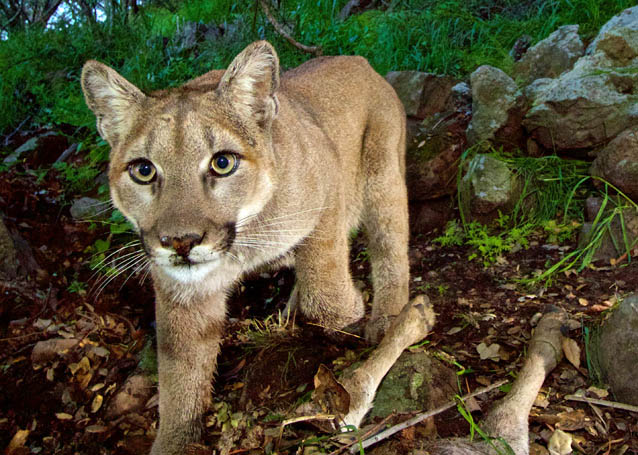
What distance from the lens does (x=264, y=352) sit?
2.90m

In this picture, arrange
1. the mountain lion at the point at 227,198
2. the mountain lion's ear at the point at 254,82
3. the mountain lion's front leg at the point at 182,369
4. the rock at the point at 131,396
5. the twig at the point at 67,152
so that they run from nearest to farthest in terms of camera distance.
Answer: the mountain lion at the point at 227,198, the mountain lion's ear at the point at 254,82, the mountain lion's front leg at the point at 182,369, the rock at the point at 131,396, the twig at the point at 67,152

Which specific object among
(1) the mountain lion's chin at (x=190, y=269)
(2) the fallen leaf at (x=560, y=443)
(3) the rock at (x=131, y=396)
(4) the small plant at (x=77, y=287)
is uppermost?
(1) the mountain lion's chin at (x=190, y=269)

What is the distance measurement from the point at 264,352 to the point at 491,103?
2.57 m

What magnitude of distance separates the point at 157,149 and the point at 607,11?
444cm

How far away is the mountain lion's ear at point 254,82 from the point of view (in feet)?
7.81

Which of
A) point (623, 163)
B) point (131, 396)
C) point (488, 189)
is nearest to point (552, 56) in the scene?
point (488, 189)

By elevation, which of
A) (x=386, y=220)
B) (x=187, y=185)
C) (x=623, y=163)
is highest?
(x=187, y=185)

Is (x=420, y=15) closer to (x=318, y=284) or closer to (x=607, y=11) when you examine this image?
(x=607, y=11)

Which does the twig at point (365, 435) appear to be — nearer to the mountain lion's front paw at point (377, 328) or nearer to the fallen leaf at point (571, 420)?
the fallen leaf at point (571, 420)

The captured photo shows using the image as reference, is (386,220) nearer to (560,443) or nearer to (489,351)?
(489,351)

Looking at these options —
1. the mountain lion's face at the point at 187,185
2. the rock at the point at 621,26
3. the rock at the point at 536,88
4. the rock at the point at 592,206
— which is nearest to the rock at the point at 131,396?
the mountain lion's face at the point at 187,185

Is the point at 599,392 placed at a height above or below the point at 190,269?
below

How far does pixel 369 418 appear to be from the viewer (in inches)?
84.6

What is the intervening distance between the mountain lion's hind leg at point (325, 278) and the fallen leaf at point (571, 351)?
3.46ft
